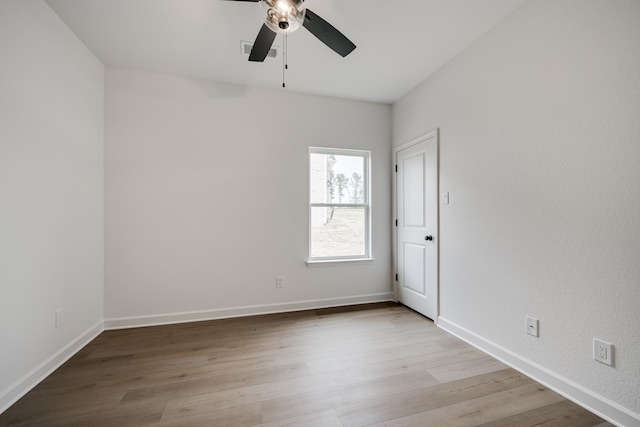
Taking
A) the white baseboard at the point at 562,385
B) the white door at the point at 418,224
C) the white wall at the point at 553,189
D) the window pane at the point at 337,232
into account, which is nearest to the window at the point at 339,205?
the window pane at the point at 337,232

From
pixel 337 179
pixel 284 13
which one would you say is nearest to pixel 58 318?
pixel 284 13

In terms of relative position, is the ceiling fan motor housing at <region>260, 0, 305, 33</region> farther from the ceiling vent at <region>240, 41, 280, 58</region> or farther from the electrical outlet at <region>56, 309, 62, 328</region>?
the electrical outlet at <region>56, 309, 62, 328</region>

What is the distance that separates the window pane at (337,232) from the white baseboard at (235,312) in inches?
23.7

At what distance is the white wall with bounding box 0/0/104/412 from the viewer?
65.6 inches

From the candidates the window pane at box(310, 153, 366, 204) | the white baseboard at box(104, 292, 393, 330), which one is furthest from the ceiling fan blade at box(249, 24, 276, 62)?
the white baseboard at box(104, 292, 393, 330)

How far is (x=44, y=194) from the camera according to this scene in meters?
1.96

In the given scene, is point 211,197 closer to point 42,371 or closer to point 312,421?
point 42,371

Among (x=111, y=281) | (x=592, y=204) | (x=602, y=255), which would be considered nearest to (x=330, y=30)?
(x=592, y=204)

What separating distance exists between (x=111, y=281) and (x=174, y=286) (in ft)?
1.96

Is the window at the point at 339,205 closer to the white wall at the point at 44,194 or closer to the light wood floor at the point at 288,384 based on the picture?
the light wood floor at the point at 288,384

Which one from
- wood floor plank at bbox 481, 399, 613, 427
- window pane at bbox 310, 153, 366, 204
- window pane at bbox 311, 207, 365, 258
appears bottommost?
wood floor plank at bbox 481, 399, 613, 427

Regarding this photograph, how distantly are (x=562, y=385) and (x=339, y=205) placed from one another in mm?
2576

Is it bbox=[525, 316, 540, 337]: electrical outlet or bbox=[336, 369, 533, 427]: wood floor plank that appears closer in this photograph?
bbox=[336, 369, 533, 427]: wood floor plank

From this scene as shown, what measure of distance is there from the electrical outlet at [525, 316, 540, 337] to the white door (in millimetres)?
962
